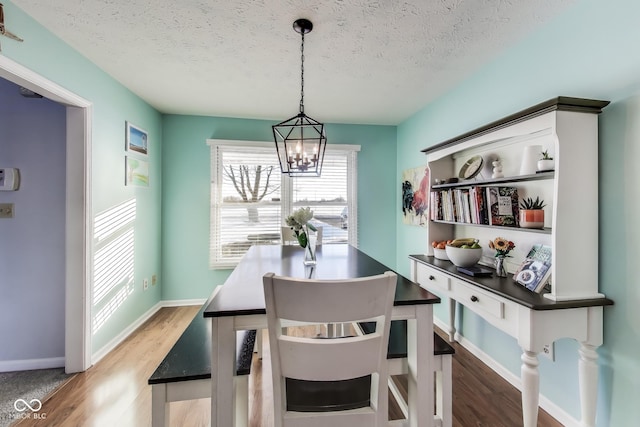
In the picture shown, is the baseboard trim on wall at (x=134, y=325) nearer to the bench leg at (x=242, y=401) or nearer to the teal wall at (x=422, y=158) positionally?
the teal wall at (x=422, y=158)

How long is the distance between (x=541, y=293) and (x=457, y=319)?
1.25m

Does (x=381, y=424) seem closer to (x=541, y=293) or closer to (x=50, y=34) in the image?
(x=541, y=293)

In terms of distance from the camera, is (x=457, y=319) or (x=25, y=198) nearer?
(x=25, y=198)

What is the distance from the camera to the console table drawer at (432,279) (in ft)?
6.62

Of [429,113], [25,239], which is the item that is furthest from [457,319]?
[25,239]

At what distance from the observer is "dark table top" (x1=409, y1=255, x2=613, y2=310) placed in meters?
1.29

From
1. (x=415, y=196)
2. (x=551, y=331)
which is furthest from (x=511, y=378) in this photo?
(x=415, y=196)

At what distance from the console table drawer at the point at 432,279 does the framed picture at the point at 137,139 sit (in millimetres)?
3028

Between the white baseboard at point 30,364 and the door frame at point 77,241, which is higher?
the door frame at point 77,241

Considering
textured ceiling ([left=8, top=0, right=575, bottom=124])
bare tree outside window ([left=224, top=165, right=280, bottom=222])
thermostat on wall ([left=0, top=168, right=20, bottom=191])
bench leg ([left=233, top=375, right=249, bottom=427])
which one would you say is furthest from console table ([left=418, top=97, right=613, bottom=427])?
thermostat on wall ([left=0, top=168, right=20, bottom=191])

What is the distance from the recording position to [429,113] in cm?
303

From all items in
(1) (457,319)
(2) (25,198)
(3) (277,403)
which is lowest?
(1) (457,319)

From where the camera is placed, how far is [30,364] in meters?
2.08

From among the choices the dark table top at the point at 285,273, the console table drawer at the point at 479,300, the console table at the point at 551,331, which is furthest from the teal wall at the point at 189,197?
the console table at the point at 551,331
